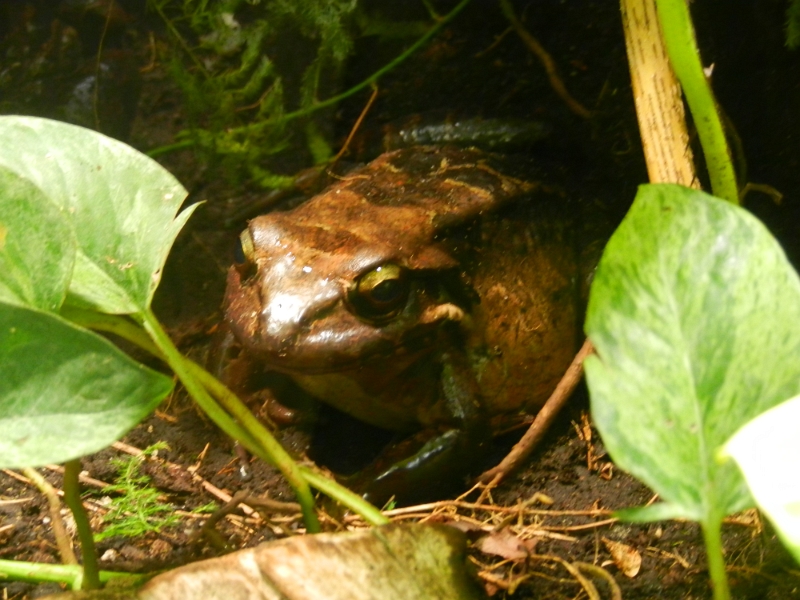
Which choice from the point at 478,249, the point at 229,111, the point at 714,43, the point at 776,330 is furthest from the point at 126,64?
the point at 776,330

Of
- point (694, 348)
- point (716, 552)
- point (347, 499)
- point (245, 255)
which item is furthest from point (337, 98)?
point (716, 552)

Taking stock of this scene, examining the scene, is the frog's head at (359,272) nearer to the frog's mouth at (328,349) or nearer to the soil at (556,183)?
the frog's mouth at (328,349)

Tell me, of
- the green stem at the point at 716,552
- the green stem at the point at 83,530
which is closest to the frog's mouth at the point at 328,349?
the green stem at the point at 83,530


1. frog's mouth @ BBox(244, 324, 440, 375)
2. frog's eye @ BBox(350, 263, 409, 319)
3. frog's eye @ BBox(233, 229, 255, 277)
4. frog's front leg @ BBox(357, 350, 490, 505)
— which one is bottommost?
frog's front leg @ BBox(357, 350, 490, 505)

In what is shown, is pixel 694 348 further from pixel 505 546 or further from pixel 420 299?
pixel 420 299

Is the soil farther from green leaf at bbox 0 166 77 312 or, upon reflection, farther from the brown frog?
green leaf at bbox 0 166 77 312

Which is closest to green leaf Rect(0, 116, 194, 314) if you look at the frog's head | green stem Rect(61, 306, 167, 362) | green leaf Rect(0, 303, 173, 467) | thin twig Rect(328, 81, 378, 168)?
green stem Rect(61, 306, 167, 362)
